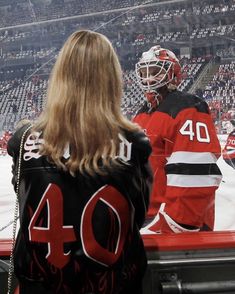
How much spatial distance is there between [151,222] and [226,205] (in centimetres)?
100

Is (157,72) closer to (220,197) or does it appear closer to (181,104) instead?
(181,104)

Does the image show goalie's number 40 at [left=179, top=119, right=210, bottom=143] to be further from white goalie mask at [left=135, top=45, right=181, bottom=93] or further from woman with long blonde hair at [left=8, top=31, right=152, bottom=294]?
woman with long blonde hair at [left=8, top=31, right=152, bottom=294]

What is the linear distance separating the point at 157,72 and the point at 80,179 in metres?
0.67

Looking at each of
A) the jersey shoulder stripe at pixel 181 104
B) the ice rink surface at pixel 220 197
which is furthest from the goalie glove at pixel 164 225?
the ice rink surface at pixel 220 197

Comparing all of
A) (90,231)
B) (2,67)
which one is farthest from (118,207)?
(2,67)

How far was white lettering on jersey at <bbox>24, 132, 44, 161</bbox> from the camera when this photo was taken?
68 centimetres

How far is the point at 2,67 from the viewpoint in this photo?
16.0ft

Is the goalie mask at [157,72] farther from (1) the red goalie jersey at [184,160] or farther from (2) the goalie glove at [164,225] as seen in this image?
(2) the goalie glove at [164,225]

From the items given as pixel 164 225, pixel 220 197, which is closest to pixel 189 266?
pixel 164 225

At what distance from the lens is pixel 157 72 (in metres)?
1.26

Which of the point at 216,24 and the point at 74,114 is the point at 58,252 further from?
Result: the point at 216,24

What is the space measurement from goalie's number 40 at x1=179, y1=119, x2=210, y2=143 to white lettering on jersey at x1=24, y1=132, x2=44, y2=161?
1.66 ft

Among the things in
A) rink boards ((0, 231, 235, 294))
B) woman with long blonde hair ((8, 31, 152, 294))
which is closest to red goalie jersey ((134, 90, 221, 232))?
rink boards ((0, 231, 235, 294))

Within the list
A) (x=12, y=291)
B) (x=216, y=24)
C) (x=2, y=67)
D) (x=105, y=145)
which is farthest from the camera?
(x=216, y=24)
